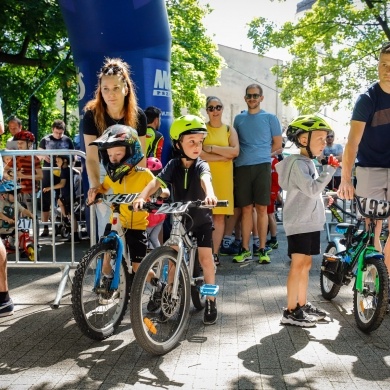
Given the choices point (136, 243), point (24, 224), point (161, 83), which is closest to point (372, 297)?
point (136, 243)

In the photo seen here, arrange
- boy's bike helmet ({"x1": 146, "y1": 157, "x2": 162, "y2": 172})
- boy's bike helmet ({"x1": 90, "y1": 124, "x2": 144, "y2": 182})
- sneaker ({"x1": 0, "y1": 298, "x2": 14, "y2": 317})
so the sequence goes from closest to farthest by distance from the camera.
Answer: boy's bike helmet ({"x1": 90, "y1": 124, "x2": 144, "y2": 182}) < sneaker ({"x1": 0, "y1": 298, "x2": 14, "y2": 317}) < boy's bike helmet ({"x1": 146, "y1": 157, "x2": 162, "y2": 172})

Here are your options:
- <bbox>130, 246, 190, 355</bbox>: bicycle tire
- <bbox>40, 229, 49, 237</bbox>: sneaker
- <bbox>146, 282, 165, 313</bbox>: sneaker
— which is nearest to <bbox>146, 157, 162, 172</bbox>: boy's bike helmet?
<bbox>130, 246, 190, 355</bbox>: bicycle tire

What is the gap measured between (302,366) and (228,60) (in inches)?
2194

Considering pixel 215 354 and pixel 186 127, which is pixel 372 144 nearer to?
pixel 186 127

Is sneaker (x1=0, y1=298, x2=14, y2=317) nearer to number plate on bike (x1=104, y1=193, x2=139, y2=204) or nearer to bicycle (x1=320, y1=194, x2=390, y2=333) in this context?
number plate on bike (x1=104, y1=193, x2=139, y2=204)

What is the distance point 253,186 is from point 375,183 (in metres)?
2.82

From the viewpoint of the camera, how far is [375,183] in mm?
5441

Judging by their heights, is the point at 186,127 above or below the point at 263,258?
above

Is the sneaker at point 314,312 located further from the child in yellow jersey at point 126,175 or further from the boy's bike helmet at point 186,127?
the boy's bike helmet at point 186,127

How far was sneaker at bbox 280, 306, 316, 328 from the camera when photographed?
4969mm

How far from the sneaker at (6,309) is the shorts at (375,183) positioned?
126 inches

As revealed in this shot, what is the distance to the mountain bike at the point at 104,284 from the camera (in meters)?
4.40

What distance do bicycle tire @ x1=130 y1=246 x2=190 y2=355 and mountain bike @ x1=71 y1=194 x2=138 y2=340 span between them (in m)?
0.44

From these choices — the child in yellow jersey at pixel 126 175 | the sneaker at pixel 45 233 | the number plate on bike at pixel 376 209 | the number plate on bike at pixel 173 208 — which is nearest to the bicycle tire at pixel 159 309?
the number plate on bike at pixel 173 208
